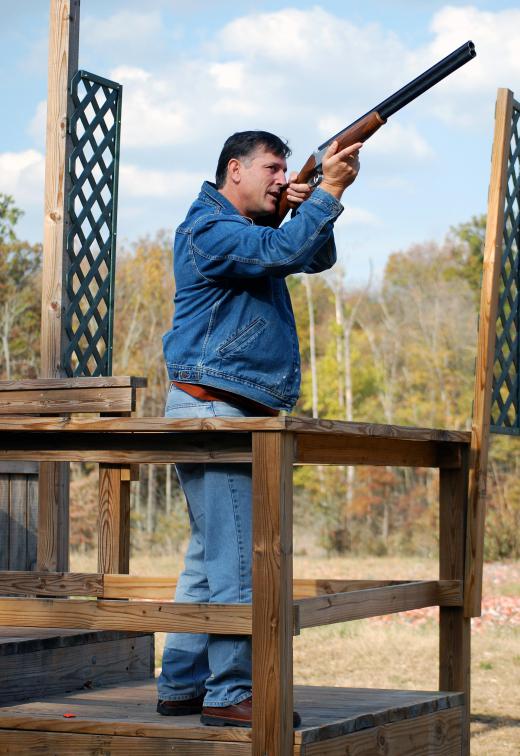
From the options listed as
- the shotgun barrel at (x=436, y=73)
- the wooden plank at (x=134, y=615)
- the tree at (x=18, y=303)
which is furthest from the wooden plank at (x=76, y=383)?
the tree at (x=18, y=303)

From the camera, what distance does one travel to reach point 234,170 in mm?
3672

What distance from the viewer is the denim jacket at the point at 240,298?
3.38 m

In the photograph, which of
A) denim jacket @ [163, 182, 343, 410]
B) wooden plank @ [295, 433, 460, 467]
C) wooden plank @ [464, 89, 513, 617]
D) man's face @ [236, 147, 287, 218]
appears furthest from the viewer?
wooden plank @ [464, 89, 513, 617]

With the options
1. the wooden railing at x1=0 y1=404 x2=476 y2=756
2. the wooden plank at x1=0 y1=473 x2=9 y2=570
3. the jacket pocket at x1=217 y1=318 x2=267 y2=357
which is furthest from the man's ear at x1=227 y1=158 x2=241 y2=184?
the wooden plank at x1=0 y1=473 x2=9 y2=570

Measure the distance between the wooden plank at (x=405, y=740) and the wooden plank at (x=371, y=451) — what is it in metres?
0.82

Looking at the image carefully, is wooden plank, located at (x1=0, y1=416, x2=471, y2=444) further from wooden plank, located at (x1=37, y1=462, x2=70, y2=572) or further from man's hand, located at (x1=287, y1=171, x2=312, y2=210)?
wooden plank, located at (x1=37, y1=462, x2=70, y2=572)

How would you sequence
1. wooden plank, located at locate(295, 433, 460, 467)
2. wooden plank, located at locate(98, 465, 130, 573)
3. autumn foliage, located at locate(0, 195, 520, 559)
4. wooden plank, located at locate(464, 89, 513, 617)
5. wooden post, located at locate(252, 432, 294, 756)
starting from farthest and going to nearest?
1. autumn foliage, located at locate(0, 195, 520, 559)
2. wooden plank, located at locate(98, 465, 130, 573)
3. wooden plank, located at locate(464, 89, 513, 617)
4. wooden plank, located at locate(295, 433, 460, 467)
5. wooden post, located at locate(252, 432, 294, 756)

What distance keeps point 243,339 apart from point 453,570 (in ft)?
5.03

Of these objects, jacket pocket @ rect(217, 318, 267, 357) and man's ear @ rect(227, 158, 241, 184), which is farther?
man's ear @ rect(227, 158, 241, 184)

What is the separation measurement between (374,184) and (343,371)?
840 inches

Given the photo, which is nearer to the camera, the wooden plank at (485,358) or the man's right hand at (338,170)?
the man's right hand at (338,170)

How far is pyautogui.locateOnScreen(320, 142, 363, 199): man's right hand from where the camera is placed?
3.45 metres

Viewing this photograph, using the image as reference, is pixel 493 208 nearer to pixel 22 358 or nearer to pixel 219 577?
pixel 219 577

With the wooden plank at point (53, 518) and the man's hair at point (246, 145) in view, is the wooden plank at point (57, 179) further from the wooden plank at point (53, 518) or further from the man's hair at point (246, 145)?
the man's hair at point (246, 145)
